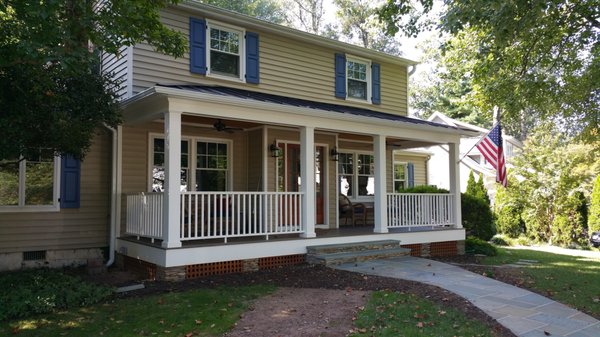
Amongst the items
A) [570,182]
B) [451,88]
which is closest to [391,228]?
[570,182]

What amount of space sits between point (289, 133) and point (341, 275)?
175 inches

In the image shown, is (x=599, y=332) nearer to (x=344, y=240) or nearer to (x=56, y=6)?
(x=344, y=240)

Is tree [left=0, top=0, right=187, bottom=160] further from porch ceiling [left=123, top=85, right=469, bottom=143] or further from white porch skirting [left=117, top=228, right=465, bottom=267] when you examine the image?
white porch skirting [left=117, top=228, right=465, bottom=267]

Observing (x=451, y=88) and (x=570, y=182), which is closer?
(x=570, y=182)

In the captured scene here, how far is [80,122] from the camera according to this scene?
6961 mm

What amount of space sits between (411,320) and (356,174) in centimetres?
795

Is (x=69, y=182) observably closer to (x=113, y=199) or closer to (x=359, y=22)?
(x=113, y=199)

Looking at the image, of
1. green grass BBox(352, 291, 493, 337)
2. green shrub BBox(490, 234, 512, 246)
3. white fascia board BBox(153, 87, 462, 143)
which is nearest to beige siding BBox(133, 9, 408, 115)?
white fascia board BBox(153, 87, 462, 143)

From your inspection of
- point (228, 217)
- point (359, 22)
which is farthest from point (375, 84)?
point (359, 22)

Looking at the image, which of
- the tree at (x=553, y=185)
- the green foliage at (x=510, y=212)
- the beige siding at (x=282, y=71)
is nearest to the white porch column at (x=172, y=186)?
the beige siding at (x=282, y=71)

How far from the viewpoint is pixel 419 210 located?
431 inches

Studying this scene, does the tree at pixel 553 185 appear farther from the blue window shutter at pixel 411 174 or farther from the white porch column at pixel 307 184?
the white porch column at pixel 307 184

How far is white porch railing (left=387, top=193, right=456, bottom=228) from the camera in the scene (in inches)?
416

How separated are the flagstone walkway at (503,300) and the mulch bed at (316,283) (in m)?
0.27
